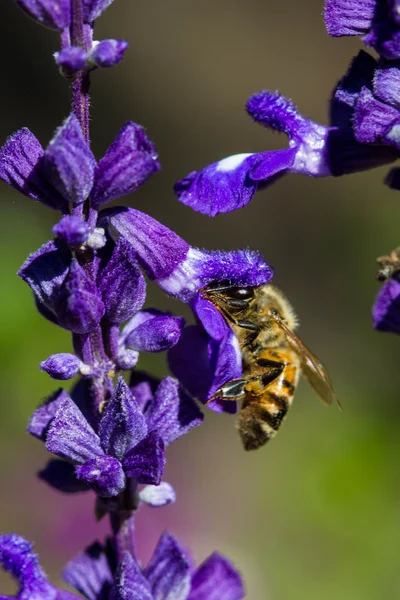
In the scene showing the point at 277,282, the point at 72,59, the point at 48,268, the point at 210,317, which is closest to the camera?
the point at 72,59

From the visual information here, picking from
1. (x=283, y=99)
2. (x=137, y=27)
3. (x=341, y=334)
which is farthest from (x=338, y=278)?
(x=283, y=99)

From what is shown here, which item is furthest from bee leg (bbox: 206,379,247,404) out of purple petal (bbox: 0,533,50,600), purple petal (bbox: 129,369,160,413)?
purple petal (bbox: 0,533,50,600)

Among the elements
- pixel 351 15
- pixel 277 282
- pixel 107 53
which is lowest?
pixel 277 282

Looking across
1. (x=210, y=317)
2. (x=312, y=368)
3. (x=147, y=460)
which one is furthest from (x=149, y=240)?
(x=312, y=368)

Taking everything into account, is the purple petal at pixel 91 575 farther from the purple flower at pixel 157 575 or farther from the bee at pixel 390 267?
the bee at pixel 390 267

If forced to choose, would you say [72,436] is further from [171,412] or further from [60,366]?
[171,412]

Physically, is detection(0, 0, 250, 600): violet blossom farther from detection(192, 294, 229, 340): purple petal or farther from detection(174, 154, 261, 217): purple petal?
detection(174, 154, 261, 217): purple petal

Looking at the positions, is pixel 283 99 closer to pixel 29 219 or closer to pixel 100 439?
pixel 100 439
